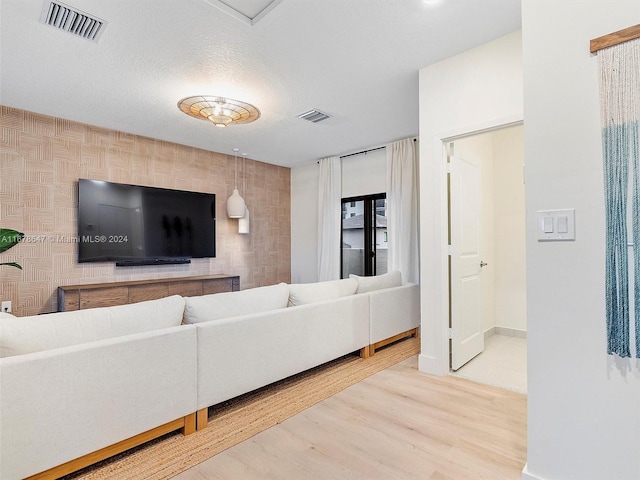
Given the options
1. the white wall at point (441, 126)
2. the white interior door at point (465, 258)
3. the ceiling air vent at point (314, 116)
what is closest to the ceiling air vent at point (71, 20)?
the ceiling air vent at point (314, 116)

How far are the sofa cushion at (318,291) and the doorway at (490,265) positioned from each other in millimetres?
913

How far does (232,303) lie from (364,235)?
347 centimetres

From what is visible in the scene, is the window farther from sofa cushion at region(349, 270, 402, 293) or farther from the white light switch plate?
the white light switch plate

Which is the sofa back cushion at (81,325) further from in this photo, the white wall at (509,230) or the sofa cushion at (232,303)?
the white wall at (509,230)

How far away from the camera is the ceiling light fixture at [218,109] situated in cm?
306

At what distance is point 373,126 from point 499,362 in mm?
2990

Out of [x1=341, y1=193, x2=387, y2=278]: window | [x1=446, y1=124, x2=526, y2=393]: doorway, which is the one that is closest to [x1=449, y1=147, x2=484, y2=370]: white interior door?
[x1=446, y1=124, x2=526, y2=393]: doorway

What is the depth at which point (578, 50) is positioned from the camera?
1327 millimetres

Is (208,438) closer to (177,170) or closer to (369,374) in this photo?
(369,374)

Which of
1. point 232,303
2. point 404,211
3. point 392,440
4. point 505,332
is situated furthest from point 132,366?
point 505,332

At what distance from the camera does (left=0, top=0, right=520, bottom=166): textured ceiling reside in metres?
2.15

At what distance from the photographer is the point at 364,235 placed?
5434mm

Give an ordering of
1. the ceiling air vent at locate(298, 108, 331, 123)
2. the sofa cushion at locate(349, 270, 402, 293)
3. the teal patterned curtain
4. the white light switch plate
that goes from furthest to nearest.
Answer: the ceiling air vent at locate(298, 108, 331, 123)
the sofa cushion at locate(349, 270, 402, 293)
the white light switch plate
the teal patterned curtain

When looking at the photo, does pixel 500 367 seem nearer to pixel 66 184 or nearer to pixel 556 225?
pixel 556 225
